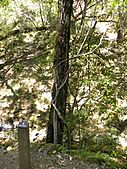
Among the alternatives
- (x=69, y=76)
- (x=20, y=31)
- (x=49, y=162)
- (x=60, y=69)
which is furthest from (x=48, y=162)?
(x=20, y=31)

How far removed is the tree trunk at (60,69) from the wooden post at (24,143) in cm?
159

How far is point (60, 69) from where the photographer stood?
162 inches

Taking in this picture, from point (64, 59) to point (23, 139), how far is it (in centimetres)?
195

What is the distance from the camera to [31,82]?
7.34 metres

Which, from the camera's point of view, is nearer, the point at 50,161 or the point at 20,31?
the point at 50,161

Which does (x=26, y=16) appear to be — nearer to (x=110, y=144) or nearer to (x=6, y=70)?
(x=6, y=70)

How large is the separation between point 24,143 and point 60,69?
1.91 metres

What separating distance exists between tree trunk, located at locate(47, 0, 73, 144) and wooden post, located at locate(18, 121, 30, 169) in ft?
5.20

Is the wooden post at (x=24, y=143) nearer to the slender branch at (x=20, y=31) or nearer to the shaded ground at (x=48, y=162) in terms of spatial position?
the shaded ground at (x=48, y=162)

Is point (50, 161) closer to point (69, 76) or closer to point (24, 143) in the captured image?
point (24, 143)

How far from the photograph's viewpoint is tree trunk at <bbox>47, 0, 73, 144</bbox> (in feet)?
12.7

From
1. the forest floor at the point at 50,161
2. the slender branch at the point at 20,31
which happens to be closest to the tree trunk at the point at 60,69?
A: the forest floor at the point at 50,161

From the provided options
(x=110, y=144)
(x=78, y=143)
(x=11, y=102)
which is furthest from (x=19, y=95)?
(x=110, y=144)

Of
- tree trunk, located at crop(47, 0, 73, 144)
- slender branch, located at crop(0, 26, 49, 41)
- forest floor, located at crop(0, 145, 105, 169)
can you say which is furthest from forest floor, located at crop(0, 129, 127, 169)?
slender branch, located at crop(0, 26, 49, 41)
